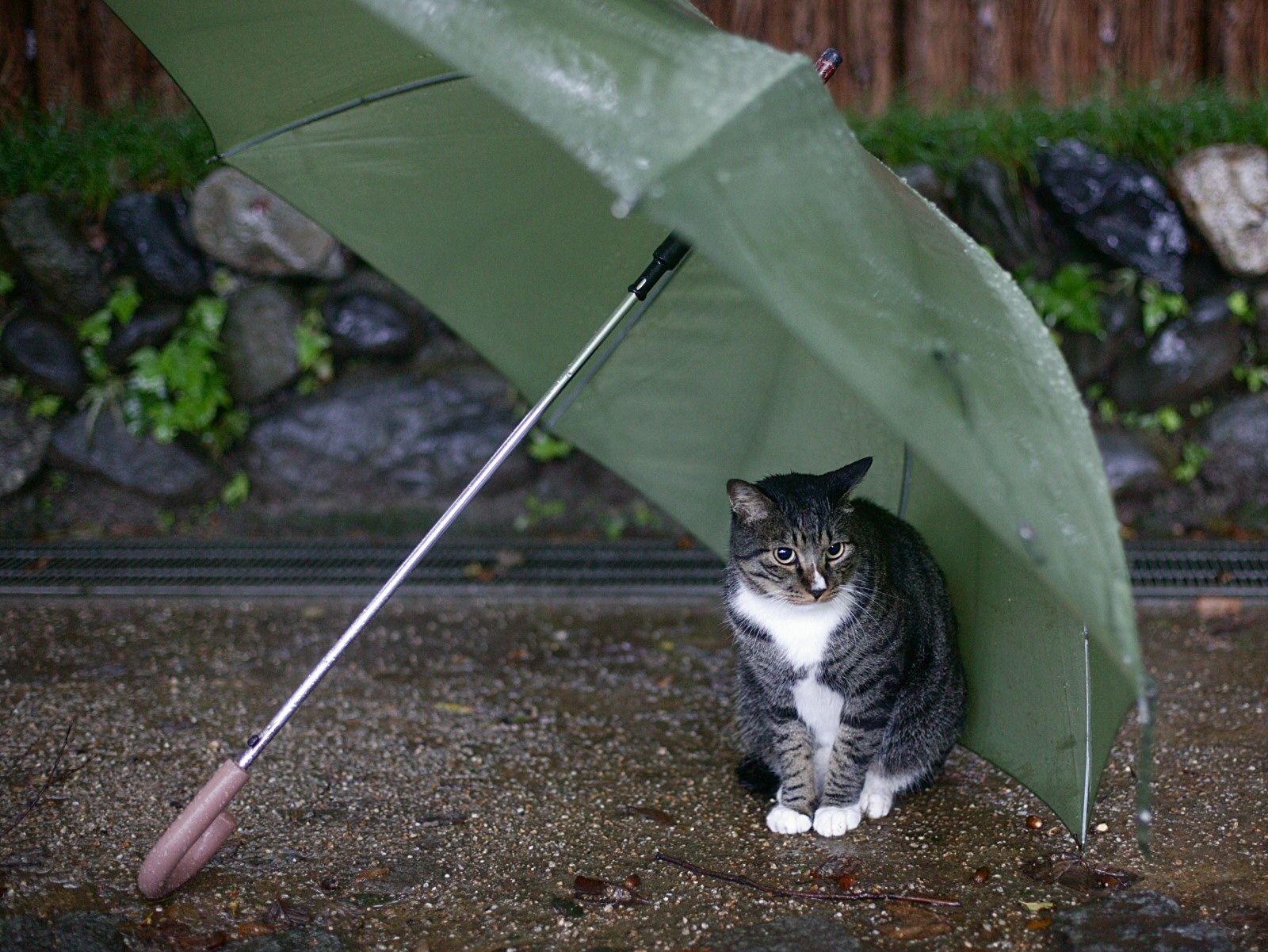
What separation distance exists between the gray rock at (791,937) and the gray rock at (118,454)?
3.12m

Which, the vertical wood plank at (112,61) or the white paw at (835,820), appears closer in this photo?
the white paw at (835,820)

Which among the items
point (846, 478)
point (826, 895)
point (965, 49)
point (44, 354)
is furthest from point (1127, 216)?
point (44, 354)

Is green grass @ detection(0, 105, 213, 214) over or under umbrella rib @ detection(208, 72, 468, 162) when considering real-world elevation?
under

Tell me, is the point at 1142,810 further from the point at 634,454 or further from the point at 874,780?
the point at 634,454

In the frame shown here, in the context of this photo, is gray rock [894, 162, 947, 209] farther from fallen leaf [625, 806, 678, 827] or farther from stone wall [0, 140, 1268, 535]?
fallen leaf [625, 806, 678, 827]

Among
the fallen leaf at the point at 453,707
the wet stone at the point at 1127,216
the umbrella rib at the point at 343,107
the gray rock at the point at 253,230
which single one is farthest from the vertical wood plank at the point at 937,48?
the fallen leaf at the point at 453,707

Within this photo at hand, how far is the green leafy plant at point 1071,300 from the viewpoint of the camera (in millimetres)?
4219

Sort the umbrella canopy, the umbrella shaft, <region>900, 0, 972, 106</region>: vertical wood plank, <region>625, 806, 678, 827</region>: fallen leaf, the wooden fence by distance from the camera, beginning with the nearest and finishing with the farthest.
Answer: the umbrella canopy
the umbrella shaft
<region>625, 806, 678, 827</region>: fallen leaf
the wooden fence
<region>900, 0, 972, 106</region>: vertical wood plank

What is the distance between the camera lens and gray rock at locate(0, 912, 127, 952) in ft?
6.85

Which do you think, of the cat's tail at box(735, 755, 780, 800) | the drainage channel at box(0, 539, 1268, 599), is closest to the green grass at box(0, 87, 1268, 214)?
the drainage channel at box(0, 539, 1268, 599)

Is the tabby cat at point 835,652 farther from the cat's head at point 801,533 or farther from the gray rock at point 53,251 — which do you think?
the gray rock at point 53,251

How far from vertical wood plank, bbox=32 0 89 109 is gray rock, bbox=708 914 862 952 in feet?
14.8

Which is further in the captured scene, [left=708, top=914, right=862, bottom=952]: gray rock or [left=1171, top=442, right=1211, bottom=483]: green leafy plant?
[left=1171, top=442, right=1211, bottom=483]: green leafy plant

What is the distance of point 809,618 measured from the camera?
2.48 metres
